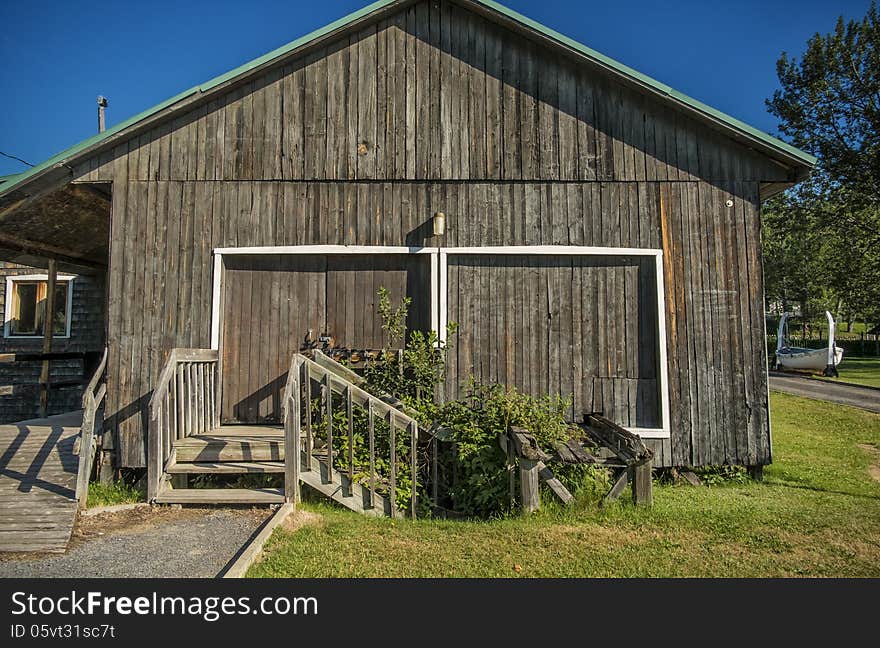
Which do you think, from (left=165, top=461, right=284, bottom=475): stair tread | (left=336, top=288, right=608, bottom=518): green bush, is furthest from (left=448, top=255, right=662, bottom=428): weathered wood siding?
(left=165, top=461, right=284, bottom=475): stair tread

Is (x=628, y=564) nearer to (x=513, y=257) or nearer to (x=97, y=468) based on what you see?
(x=513, y=257)

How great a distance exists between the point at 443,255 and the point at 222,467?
378cm

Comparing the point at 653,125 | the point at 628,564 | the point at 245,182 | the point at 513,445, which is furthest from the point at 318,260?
the point at 628,564

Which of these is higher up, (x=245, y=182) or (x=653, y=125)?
(x=653, y=125)

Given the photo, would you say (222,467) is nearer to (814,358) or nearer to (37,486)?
(37,486)

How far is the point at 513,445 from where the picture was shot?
641 cm

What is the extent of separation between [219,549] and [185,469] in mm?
1692

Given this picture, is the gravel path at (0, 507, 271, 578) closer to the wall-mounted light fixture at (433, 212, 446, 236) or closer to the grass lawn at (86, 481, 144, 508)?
the grass lawn at (86, 481, 144, 508)

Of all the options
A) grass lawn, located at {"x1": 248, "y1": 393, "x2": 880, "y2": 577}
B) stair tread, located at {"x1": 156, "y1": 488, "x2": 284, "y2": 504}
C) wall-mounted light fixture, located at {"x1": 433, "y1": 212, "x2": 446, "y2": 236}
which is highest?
wall-mounted light fixture, located at {"x1": 433, "y1": 212, "x2": 446, "y2": 236}

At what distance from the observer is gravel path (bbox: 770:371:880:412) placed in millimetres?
16391

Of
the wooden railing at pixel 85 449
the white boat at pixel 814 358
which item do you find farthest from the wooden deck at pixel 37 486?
the white boat at pixel 814 358

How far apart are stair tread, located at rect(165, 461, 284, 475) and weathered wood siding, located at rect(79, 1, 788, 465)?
1835mm

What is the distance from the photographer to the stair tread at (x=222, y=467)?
21.9 ft

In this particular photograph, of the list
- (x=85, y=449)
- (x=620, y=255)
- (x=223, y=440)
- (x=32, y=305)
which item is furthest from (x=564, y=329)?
(x=32, y=305)
